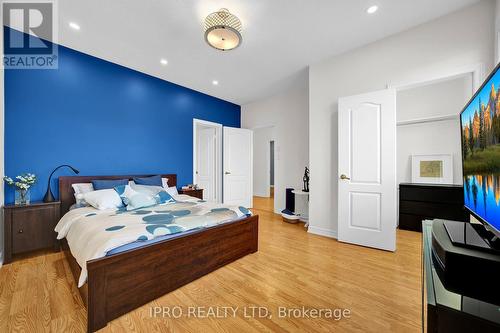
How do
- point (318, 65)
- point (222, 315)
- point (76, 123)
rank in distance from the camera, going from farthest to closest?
point (318, 65) < point (76, 123) < point (222, 315)

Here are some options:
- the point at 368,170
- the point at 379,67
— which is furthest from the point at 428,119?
the point at 368,170

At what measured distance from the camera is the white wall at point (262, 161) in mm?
7359

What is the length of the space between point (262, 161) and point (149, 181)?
4757 mm

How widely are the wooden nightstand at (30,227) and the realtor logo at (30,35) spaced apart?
1.85 metres

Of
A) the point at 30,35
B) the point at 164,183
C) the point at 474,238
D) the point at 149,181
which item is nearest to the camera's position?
the point at 474,238

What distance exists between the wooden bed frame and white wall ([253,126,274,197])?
495cm

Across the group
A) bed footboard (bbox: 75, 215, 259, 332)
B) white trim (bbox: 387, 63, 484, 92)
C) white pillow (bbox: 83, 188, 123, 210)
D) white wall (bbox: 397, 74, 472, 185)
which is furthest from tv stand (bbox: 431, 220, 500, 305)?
white wall (bbox: 397, 74, 472, 185)

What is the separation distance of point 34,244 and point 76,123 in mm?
1697

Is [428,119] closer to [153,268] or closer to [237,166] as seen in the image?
[237,166]

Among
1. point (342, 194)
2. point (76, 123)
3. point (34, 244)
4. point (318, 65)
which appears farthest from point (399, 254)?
point (76, 123)

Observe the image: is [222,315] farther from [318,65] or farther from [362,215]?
[318,65]

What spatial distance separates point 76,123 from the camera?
9.68ft

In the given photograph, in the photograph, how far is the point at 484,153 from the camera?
0.93 m

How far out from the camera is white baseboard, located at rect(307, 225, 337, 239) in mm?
3125
